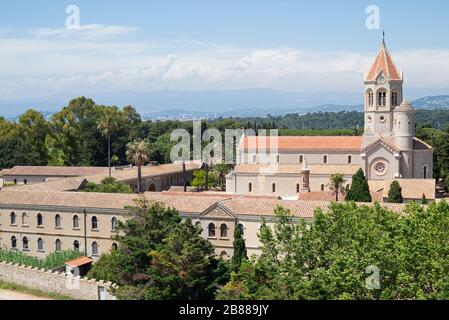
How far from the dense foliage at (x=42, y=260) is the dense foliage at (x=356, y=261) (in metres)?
17.9

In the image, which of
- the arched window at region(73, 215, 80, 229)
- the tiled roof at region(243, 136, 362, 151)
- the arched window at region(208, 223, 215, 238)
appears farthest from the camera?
the tiled roof at region(243, 136, 362, 151)

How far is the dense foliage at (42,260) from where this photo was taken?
39438mm

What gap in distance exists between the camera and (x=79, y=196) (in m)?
45.7

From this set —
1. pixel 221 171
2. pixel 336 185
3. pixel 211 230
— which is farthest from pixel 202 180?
pixel 211 230

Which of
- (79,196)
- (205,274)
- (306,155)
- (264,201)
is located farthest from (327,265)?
(306,155)

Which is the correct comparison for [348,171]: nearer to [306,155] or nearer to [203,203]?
[306,155]

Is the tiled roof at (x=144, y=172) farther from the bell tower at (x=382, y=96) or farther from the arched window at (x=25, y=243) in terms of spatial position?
the bell tower at (x=382, y=96)

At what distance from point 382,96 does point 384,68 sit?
9.90ft

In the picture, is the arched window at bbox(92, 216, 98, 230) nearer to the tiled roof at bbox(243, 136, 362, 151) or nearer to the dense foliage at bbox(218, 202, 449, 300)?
the dense foliage at bbox(218, 202, 449, 300)

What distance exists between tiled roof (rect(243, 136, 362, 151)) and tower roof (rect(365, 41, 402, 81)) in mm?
7252

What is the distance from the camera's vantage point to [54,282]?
3353cm

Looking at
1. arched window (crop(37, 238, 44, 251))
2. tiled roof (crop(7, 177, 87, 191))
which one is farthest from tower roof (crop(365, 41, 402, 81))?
arched window (crop(37, 238, 44, 251))

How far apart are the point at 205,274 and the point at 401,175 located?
36.4 metres

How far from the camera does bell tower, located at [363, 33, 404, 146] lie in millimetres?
62594
